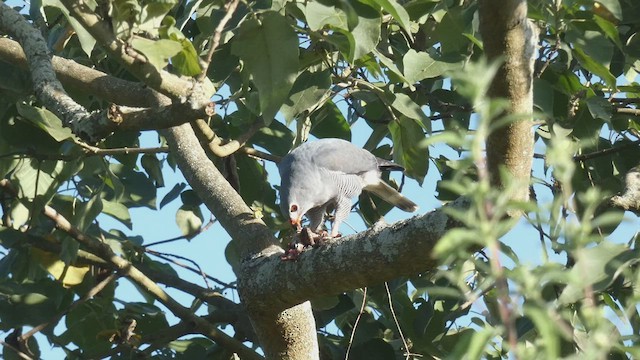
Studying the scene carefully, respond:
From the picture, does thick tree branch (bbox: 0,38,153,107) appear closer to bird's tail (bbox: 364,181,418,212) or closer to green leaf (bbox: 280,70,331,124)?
green leaf (bbox: 280,70,331,124)

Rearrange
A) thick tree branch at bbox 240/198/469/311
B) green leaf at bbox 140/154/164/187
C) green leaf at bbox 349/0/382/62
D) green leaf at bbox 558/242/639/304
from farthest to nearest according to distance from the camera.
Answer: green leaf at bbox 140/154/164/187, green leaf at bbox 349/0/382/62, thick tree branch at bbox 240/198/469/311, green leaf at bbox 558/242/639/304

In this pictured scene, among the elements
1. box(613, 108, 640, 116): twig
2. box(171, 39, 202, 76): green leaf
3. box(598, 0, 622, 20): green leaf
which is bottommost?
box(613, 108, 640, 116): twig

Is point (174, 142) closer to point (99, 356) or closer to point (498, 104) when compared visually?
point (99, 356)

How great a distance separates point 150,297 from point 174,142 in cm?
113

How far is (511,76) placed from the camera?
7.67 feet

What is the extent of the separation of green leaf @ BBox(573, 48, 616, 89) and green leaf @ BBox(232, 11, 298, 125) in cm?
101

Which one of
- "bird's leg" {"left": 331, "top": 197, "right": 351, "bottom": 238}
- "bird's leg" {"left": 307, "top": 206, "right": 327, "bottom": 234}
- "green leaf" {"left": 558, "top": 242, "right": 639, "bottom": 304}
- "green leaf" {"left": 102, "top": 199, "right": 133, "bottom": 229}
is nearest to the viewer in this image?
"green leaf" {"left": 558, "top": 242, "right": 639, "bottom": 304}

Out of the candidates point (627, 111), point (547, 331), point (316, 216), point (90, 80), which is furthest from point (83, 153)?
point (547, 331)

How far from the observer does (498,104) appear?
1225 millimetres

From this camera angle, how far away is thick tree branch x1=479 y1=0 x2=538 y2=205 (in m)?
2.27

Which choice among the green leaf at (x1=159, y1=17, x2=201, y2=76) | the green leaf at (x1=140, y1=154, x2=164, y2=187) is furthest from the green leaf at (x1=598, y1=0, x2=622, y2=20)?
the green leaf at (x1=140, y1=154, x2=164, y2=187)

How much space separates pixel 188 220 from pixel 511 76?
298 centimetres

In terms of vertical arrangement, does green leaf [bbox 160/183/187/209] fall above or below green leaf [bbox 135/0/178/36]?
above

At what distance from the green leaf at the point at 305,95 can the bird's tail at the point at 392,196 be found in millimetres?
1688
